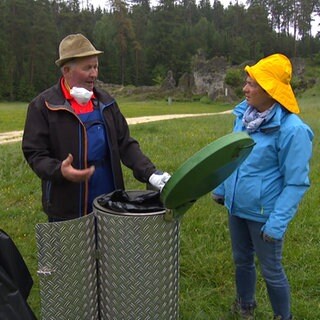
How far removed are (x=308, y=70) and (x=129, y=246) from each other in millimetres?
55309

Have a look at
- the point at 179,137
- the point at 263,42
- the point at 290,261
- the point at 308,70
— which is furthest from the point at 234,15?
the point at 290,261

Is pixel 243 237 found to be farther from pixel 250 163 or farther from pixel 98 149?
pixel 98 149

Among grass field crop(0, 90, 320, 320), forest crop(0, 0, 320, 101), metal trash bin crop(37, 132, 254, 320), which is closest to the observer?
metal trash bin crop(37, 132, 254, 320)

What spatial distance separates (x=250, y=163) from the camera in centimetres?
284

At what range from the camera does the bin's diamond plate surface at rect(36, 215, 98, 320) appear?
2.43m

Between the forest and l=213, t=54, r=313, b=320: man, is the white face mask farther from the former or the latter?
the forest

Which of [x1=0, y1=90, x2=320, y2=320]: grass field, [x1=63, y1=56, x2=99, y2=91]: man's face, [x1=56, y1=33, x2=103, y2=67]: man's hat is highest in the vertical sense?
[x1=56, y1=33, x2=103, y2=67]: man's hat

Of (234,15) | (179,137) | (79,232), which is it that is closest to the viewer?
(79,232)

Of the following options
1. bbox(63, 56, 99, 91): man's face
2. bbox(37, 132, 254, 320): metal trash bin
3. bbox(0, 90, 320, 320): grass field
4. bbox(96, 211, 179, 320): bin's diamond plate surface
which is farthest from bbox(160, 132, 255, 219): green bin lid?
A: bbox(0, 90, 320, 320): grass field

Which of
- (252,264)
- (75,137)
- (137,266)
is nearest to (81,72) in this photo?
(75,137)

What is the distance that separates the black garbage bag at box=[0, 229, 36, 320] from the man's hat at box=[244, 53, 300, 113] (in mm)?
1665

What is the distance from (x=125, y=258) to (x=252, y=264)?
1.09m

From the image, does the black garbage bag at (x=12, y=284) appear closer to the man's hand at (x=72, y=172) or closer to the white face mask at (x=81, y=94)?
the man's hand at (x=72, y=172)

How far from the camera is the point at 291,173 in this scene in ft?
8.83
